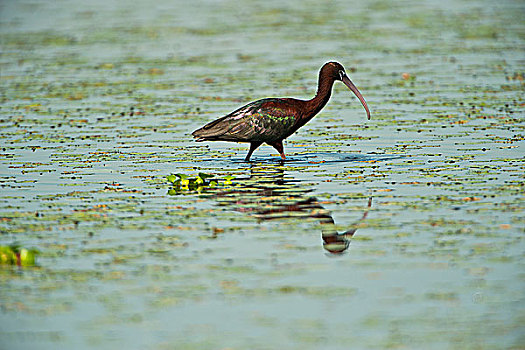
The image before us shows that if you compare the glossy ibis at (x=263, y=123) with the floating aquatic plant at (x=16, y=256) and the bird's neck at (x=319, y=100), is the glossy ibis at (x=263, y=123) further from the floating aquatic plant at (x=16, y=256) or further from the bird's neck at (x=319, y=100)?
the floating aquatic plant at (x=16, y=256)

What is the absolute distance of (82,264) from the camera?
30.4ft

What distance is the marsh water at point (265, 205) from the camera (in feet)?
25.4

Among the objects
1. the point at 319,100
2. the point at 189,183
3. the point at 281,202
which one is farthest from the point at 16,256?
the point at 319,100

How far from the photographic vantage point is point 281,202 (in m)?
11.7

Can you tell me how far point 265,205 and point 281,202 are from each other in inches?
10.1

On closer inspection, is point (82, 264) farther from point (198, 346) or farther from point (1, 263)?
point (198, 346)

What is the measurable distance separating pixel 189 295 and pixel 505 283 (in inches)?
105

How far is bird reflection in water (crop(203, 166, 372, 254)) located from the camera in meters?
10.2

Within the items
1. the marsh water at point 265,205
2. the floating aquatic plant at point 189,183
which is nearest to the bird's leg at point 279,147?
the marsh water at point 265,205

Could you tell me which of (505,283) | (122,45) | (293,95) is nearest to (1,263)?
(505,283)

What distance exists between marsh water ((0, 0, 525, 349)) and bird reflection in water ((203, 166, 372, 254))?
1.8 inches

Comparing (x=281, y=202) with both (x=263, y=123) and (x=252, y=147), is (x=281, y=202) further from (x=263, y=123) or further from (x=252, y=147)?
(x=252, y=147)

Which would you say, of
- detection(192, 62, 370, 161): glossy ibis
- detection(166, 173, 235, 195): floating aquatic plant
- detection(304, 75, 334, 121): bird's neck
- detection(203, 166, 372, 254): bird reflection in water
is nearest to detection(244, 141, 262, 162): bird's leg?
detection(192, 62, 370, 161): glossy ibis

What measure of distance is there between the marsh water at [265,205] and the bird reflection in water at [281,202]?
0.15 ft
